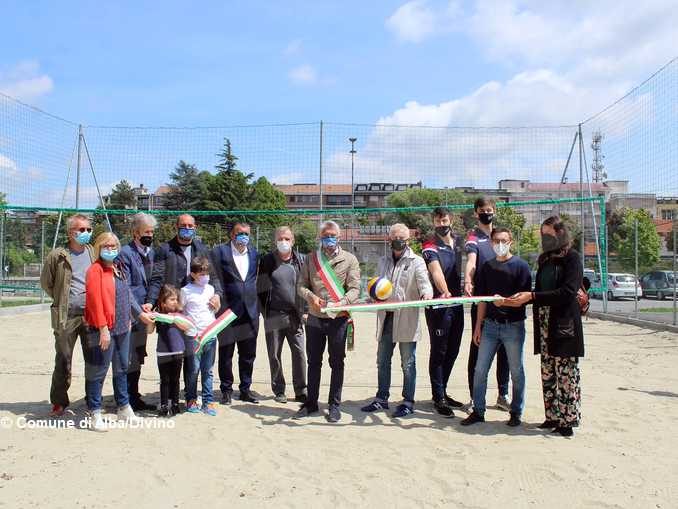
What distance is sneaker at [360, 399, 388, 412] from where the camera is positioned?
5098mm

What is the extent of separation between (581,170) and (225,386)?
11.4 metres

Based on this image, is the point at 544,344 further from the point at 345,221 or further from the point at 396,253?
the point at 345,221

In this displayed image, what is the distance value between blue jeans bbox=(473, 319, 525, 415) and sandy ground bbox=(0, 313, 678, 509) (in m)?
0.23

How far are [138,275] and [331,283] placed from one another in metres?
1.64

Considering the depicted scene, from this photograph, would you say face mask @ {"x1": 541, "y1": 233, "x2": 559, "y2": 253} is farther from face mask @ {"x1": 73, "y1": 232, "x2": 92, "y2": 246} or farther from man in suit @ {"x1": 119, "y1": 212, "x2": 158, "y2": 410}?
face mask @ {"x1": 73, "y1": 232, "x2": 92, "y2": 246}

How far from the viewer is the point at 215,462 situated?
12.5 ft

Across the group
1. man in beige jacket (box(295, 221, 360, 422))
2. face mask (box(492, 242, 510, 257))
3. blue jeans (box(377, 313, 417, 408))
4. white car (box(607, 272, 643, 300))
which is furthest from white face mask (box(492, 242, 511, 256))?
white car (box(607, 272, 643, 300))

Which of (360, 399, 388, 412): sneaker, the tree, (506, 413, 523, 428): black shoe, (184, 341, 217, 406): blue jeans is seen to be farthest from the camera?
the tree

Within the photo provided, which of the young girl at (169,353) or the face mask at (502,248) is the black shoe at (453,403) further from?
the young girl at (169,353)

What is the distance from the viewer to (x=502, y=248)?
15.1 ft

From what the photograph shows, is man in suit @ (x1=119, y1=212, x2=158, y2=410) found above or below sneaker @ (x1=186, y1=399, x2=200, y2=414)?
above

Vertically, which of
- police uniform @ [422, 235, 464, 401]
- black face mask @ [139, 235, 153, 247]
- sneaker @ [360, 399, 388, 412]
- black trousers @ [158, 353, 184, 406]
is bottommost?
sneaker @ [360, 399, 388, 412]

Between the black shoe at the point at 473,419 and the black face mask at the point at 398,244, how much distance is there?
1.46 meters

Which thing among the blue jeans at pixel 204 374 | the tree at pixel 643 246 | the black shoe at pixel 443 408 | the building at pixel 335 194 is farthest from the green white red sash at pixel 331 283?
the tree at pixel 643 246
